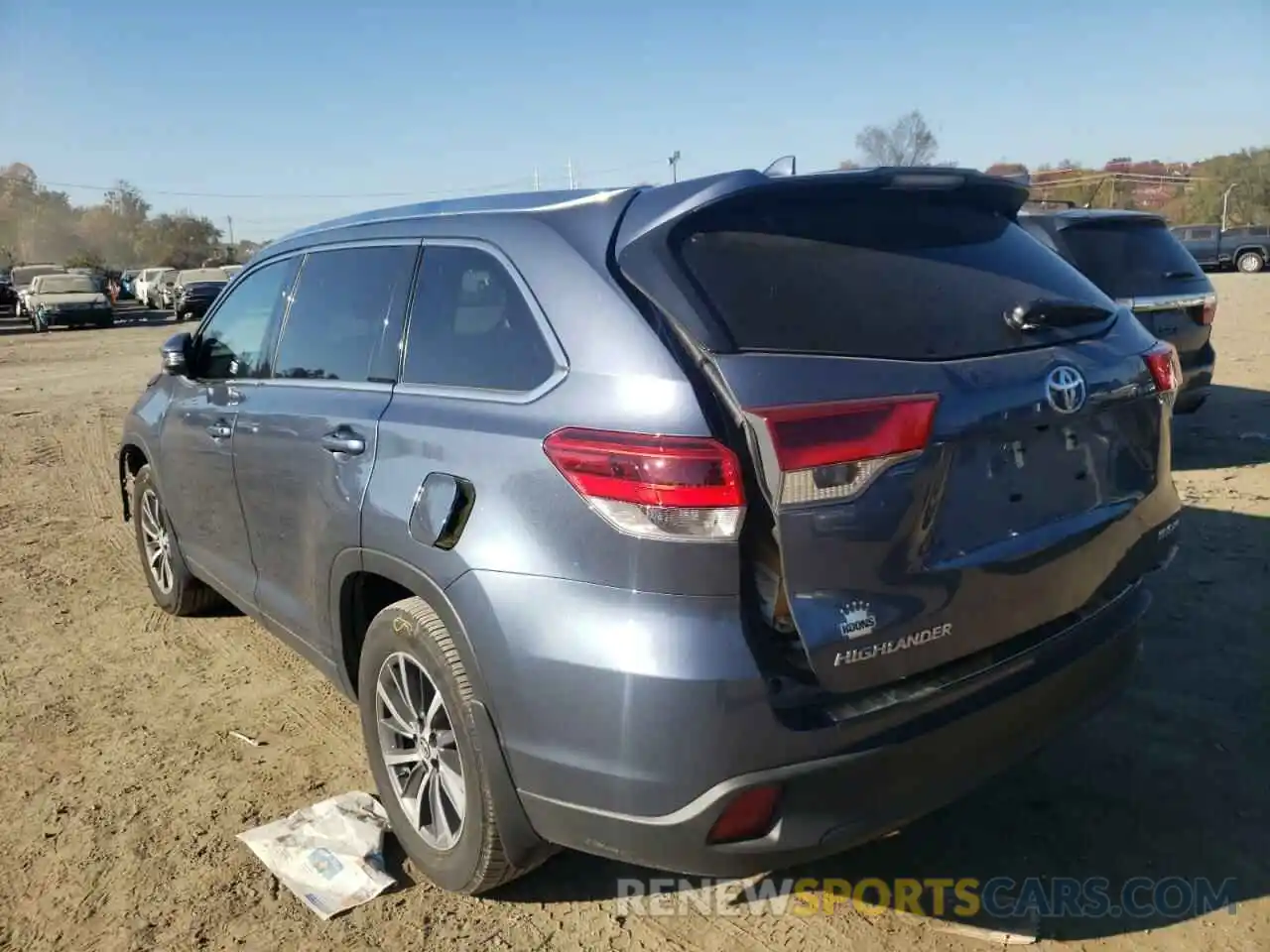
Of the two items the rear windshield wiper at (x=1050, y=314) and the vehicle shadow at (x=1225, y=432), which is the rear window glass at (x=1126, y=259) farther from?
the rear windshield wiper at (x=1050, y=314)

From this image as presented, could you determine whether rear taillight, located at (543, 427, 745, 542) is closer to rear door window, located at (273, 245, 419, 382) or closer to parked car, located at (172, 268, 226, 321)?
rear door window, located at (273, 245, 419, 382)

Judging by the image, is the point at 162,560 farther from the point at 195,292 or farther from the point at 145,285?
the point at 145,285

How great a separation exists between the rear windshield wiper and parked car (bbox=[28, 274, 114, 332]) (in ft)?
107

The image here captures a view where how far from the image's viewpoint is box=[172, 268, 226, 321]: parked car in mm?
30766

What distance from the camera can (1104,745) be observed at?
331 centimetres

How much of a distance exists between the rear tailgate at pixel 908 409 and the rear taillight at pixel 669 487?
3.3 inches

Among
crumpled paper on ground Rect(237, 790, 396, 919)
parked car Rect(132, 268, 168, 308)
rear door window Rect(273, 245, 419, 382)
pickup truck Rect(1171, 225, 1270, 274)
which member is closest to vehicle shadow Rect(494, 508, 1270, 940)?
crumpled paper on ground Rect(237, 790, 396, 919)

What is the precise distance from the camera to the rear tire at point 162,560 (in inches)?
189

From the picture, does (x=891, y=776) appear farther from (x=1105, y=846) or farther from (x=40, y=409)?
(x=40, y=409)

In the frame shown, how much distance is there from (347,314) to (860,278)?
1809 millimetres

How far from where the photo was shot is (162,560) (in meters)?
5.06

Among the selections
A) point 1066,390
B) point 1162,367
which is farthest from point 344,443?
point 1162,367

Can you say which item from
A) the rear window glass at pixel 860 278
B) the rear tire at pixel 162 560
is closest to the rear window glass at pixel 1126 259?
the rear window glass at pixel 860 278

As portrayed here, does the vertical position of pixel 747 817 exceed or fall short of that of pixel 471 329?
it falls short
